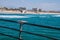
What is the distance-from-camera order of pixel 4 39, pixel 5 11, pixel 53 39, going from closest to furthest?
pixel 53 39, pixel 4 39, pixel 5 11

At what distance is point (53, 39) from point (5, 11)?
557 feet

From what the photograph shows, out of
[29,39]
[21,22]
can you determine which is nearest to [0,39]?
[29,39]

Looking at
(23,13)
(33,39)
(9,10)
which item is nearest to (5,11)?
(9,10)

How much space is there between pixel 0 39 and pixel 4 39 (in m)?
0.34

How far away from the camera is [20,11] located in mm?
175000

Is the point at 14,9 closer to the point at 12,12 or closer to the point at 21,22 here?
the point at 12,12

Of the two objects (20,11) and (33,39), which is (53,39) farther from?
(20,11)

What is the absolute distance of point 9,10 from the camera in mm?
175625

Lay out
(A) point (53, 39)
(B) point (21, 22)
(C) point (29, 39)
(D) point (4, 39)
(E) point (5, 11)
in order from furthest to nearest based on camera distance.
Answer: (E) point (5, 11) < (C) point (29, 39) < (D) point (4, 39) < (B) point (21, 22) < (A) point (53, 39)

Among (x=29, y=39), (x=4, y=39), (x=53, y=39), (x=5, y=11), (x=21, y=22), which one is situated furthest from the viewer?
(x=5, y=11)

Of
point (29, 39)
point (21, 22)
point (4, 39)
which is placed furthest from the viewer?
point (29, 39)

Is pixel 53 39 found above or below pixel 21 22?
below

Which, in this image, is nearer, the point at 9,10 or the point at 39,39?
the point at 39,39

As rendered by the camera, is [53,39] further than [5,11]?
No
